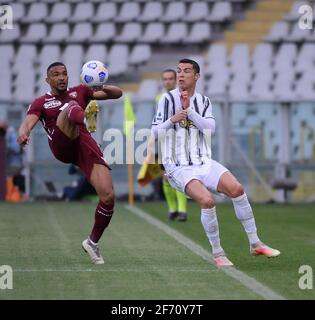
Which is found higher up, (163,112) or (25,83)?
(25,83)

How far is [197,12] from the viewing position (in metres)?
28.2

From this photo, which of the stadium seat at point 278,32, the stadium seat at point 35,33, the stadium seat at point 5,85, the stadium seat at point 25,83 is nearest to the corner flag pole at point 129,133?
the stadium seat at point 25,83

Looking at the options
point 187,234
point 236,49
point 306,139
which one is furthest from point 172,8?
point 187,234

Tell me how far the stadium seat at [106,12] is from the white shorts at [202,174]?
17.8 m

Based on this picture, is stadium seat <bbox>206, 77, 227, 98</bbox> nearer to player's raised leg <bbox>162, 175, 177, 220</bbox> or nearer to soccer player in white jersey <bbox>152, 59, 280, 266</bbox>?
player's raised leg <bbox>162, 175, 177, 220</bbox>

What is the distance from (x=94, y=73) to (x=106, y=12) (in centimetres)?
1791

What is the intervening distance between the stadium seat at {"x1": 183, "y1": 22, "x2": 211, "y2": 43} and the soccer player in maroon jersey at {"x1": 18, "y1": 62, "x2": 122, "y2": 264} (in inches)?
663

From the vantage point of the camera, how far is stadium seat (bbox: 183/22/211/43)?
27359 mm

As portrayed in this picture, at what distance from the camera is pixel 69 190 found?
73.5 ft

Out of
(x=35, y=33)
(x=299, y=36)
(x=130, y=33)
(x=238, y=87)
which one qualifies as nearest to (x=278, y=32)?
(x=299, y=36)

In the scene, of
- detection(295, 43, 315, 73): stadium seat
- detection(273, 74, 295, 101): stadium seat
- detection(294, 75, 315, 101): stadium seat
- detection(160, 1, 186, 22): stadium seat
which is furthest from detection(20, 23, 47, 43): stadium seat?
detection(294, 75, 315, 101): stadium seat

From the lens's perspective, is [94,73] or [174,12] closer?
[94,73]

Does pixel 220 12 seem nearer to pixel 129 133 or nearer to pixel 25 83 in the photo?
pixel 25 83

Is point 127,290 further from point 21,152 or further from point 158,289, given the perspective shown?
point 21,152
